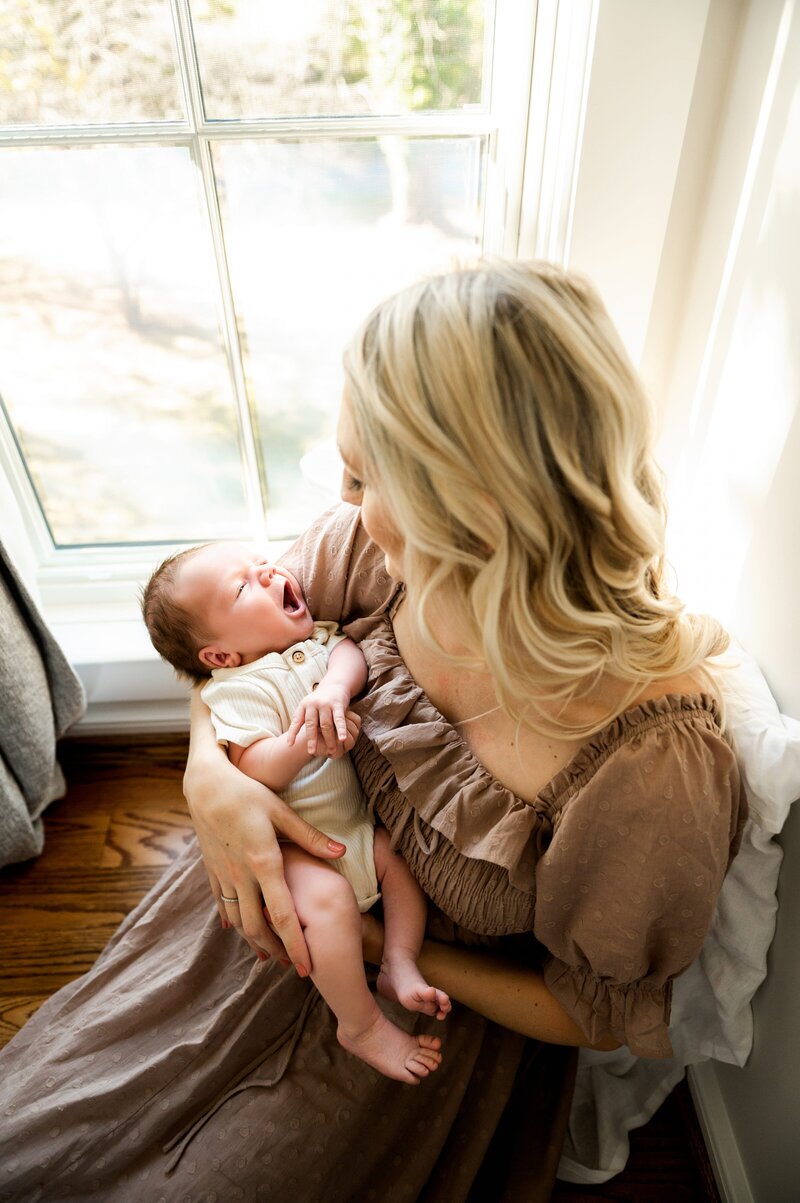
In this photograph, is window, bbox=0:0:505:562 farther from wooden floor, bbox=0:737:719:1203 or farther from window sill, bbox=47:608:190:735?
wooden floor, bbox=0:737:719:1203

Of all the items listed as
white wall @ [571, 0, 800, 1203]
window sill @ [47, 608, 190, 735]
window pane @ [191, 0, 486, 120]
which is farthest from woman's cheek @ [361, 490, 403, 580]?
window sill @ [47, 608, 190, 735]

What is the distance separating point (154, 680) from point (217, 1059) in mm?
863

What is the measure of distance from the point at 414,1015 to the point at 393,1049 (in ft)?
0.27

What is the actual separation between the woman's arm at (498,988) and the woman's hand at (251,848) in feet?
0.37


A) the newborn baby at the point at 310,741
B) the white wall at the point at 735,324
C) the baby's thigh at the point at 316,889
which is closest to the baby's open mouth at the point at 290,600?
the newborn baby at the point at 310,741

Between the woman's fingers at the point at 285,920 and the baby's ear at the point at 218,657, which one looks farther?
the baby's ear at the point at 218,657

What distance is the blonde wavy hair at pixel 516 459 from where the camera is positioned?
61 centimetres

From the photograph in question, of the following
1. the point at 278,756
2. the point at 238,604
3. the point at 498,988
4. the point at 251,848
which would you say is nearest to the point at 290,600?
the point at 238,604

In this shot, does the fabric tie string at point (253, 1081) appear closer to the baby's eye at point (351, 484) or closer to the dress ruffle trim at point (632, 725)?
the dress ruffle trim at point (632, 725)

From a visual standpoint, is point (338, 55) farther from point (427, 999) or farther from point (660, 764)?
point (427, 999)

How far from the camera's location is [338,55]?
1.11 meters

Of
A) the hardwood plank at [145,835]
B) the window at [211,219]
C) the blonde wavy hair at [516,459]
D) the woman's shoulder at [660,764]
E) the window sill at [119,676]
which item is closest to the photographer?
the blonde wavy hair at [516,459]

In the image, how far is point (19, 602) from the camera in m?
1.30

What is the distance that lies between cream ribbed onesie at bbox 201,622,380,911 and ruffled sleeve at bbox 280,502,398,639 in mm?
50
